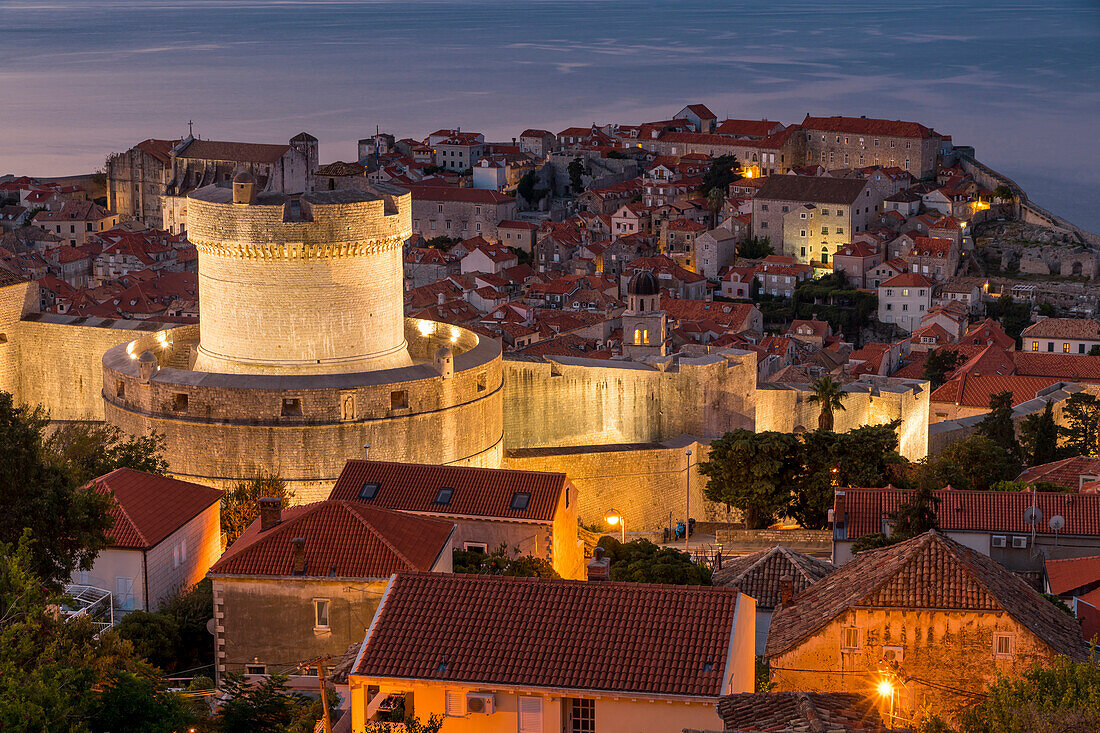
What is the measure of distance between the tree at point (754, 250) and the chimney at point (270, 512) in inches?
2510

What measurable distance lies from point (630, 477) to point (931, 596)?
12350 millimetres

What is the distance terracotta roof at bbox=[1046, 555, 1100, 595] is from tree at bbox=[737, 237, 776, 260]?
196ft

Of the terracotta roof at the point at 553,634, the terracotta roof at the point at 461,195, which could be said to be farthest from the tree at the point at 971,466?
the terracotta roof at the point at 461,195

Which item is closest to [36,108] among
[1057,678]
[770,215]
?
[770,215]

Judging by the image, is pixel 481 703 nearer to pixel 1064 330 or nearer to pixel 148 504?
pixel 148 504

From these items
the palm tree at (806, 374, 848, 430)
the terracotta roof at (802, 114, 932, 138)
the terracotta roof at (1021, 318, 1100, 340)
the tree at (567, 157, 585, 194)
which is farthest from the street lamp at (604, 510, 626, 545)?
the tree at (567, 157, 585, 194)

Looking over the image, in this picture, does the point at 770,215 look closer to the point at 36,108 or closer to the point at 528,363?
the point at 528,363

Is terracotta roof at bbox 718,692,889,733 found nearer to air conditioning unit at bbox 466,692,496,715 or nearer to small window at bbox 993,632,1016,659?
air conditioning unit at bbox 466,692,496,715

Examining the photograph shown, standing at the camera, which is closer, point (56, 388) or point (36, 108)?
point (56, 388)

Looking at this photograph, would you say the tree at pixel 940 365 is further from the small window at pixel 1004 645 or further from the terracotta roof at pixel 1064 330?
the small window at pixel 1004 645

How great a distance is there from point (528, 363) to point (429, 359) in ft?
5.70

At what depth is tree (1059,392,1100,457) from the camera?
35.8m

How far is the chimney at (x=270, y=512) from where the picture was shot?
1836cm

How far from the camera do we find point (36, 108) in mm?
124688
